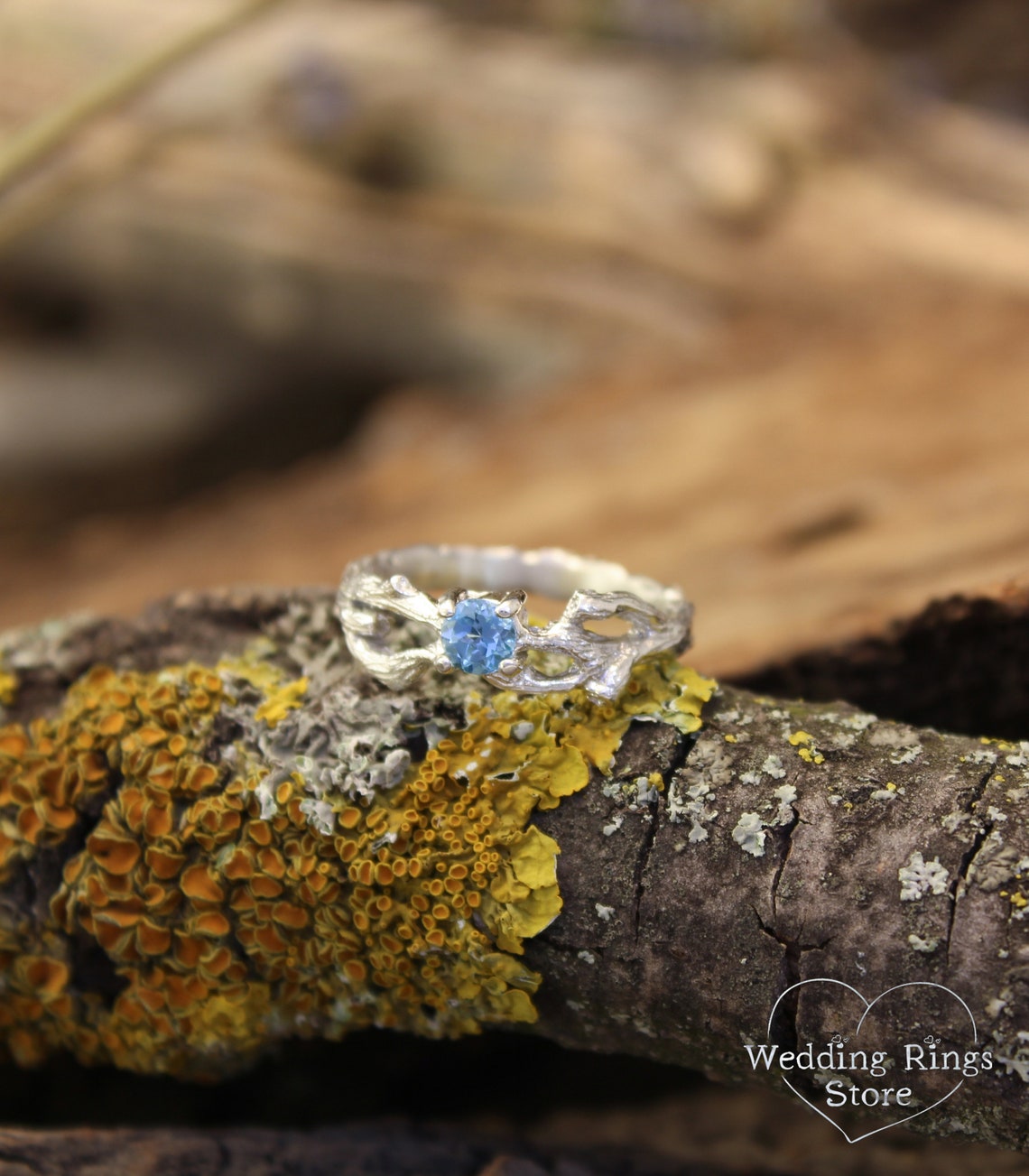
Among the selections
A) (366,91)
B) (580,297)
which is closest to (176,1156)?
(580,297)

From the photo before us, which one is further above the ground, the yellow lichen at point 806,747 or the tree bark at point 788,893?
the yellow lichen at point 806,747

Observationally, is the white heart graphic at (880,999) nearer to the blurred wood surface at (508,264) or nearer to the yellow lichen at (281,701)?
the yellow lichen at (281,701)

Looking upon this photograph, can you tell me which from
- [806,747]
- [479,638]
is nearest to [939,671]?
[806,747]

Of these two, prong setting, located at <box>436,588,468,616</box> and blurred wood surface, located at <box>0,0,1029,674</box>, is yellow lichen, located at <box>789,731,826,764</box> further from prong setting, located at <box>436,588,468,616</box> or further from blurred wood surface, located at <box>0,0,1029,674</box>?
blurred wood surface, located at <box>0,0,1029,674</box>

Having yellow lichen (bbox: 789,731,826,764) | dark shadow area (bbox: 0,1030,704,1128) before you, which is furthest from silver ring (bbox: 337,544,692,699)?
dark shadow area (bbox: 0,1030,704,1128)

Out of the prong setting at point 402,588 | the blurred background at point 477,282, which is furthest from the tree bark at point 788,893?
the blurred background at point 477,282

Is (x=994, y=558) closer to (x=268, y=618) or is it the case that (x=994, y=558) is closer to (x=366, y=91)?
(x=268, y=618)
